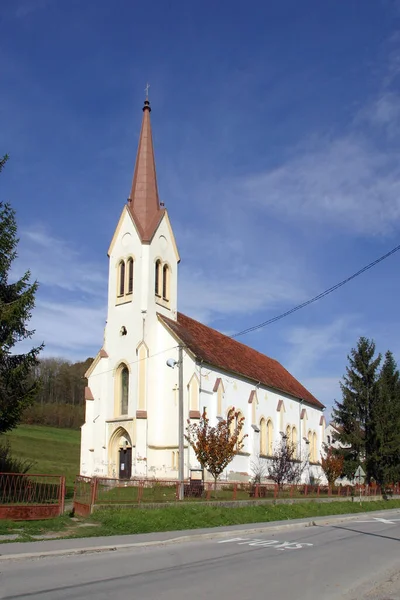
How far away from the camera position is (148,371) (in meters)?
34.8

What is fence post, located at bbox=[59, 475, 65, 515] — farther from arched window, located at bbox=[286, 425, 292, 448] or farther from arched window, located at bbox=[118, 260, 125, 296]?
arched window, located at bbox=[286, 425, 292, 448]

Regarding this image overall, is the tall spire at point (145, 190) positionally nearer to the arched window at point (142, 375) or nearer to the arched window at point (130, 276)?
the arched window at point (130, 276)

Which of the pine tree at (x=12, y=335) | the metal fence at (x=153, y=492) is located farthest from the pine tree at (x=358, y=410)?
the pine tree at (x=12, y=335)

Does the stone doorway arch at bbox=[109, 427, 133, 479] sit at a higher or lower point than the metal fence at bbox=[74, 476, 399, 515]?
higher

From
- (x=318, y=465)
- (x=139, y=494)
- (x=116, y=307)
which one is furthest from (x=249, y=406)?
(x=139, y=494)

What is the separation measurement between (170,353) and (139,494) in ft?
50.2

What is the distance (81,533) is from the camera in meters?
14.4

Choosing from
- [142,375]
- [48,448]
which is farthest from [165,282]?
[48,448]

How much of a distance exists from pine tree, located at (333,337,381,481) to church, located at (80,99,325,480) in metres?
7.03

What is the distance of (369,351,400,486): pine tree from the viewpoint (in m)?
42.8

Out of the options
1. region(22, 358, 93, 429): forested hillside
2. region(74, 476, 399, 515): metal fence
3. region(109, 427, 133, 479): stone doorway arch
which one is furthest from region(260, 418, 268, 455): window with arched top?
region(22, 358, 93, 429): forested hillside

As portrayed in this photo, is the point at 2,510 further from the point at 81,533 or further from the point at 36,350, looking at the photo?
the point at 36,350

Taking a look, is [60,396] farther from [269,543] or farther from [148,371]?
[269,543]

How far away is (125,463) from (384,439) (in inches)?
775
